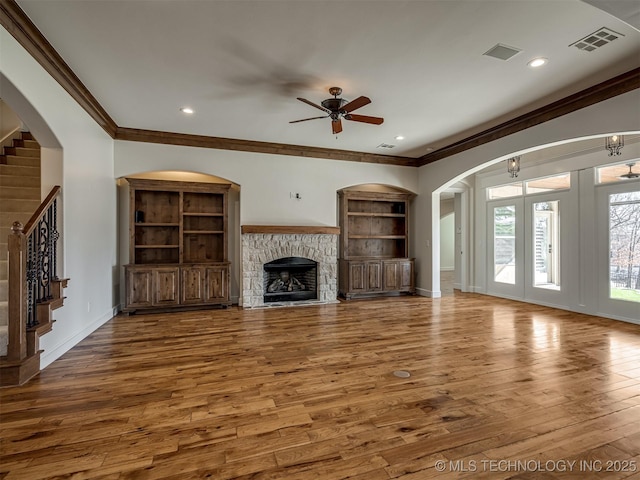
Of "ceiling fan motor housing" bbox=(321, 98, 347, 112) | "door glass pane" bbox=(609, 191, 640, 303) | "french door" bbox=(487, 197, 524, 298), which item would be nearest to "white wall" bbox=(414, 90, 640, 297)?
"french door" bbox=(487, 197, 524, 298)

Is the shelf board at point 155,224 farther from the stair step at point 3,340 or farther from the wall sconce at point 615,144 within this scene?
the wall sconce at point 615,144

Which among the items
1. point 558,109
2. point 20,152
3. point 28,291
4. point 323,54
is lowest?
point 28,291

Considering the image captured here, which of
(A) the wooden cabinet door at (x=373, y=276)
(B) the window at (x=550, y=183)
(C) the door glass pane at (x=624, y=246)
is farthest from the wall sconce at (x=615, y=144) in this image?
(A) the wooden cabinet door at (x=373, y=276)

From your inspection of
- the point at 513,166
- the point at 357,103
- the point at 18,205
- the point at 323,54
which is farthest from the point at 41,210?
the point at 513,166

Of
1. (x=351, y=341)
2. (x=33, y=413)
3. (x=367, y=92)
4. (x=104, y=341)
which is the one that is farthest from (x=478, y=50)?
(x=104, y=341)

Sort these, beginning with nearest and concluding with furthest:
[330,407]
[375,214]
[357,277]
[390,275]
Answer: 1. [330,407]
2. [357,277]
3. [390,275]
4. [375,214]

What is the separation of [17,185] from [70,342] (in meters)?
2.58

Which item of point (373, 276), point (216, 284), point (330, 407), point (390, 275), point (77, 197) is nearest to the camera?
point (330, 407)

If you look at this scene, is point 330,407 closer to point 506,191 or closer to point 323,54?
point 323,54

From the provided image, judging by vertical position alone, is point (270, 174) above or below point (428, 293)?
above

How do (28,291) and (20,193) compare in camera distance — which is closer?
(28,291)

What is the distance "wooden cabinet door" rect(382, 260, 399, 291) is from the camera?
7074mm

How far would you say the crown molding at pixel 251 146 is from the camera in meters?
5.51

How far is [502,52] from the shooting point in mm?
3156
